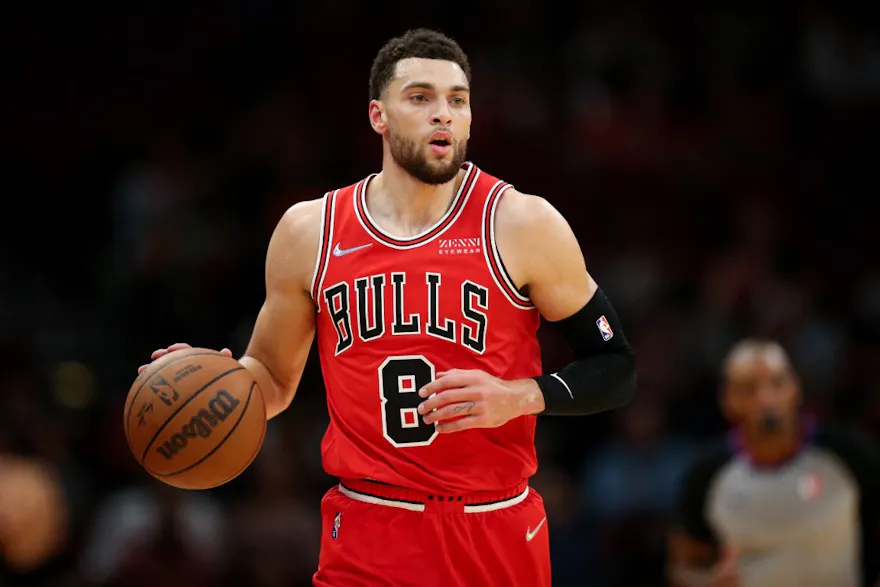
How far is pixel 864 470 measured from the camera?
7055 mm

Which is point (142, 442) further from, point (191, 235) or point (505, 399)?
point (191, 235)

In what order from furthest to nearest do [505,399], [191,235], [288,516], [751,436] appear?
[191,235] < [288,516] < [751,436] < [505,399]

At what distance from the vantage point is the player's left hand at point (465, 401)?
4137mm

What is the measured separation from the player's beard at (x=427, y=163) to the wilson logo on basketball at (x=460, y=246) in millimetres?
230

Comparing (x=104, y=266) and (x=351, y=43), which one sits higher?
(x=351, y=43)

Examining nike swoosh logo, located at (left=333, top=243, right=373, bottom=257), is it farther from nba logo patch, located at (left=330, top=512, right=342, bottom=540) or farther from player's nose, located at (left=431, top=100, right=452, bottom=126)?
nba logo patch, located at (left=330, top=512, right=342, bottom=540)

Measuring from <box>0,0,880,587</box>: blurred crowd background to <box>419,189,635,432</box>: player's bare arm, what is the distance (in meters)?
4.30

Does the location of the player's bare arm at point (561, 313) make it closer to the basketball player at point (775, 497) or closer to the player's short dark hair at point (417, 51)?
the player's short dark hair at point (417, 51)

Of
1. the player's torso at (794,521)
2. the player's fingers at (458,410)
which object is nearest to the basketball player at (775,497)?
the player's torso at (794,521)

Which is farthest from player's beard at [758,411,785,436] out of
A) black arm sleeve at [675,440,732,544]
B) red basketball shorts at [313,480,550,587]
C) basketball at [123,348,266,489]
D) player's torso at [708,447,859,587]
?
basketball at [123,348,266,489]

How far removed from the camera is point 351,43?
39.6ft

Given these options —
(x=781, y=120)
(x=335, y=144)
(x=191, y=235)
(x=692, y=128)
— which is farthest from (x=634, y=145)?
(x=191, y=235)

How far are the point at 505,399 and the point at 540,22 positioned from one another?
831 centimetres

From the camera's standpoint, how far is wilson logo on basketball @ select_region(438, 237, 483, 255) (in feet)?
14.9
